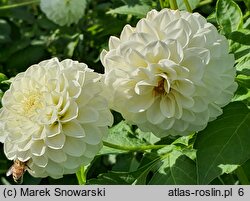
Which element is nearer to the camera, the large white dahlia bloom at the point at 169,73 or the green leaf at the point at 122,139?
the large white dahlia bloom at the point at 169,73

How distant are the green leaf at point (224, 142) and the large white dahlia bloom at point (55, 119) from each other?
0.25 metres

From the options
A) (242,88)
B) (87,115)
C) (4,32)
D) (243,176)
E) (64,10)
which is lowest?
(4,32)

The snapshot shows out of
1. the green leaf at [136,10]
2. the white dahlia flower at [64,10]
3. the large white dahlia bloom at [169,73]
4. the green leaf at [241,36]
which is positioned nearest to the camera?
the large white dahlia bloom at [169,73]

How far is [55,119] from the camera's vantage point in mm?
1678

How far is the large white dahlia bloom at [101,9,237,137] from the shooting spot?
64.4 inches

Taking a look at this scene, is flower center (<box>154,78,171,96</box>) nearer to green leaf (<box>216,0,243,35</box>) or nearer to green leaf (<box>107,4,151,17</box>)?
green leaf (<box>216,0,243,35</box>)

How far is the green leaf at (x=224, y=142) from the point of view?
1682 millimetres

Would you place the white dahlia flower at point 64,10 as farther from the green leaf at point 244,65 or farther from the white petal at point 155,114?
the white petal at point 155,114

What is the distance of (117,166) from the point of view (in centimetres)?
262

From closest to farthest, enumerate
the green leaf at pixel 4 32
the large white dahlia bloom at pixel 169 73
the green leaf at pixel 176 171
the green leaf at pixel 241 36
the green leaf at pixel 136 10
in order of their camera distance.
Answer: the large white dahlia bloom at pixel 169 73, the green leaf at pixel 176 171, the green leaf at pixel 241 36, the green leaf at pixel 136 10, the green leaf at pixel 4 32

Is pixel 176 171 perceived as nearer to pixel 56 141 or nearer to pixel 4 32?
pixel 56 141

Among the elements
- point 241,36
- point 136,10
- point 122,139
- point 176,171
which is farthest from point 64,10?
point 176,171

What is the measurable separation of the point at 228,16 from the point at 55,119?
660 millimetres

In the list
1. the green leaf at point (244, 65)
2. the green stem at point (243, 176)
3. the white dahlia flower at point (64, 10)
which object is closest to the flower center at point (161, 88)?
the green leaf at point (244, 65)
